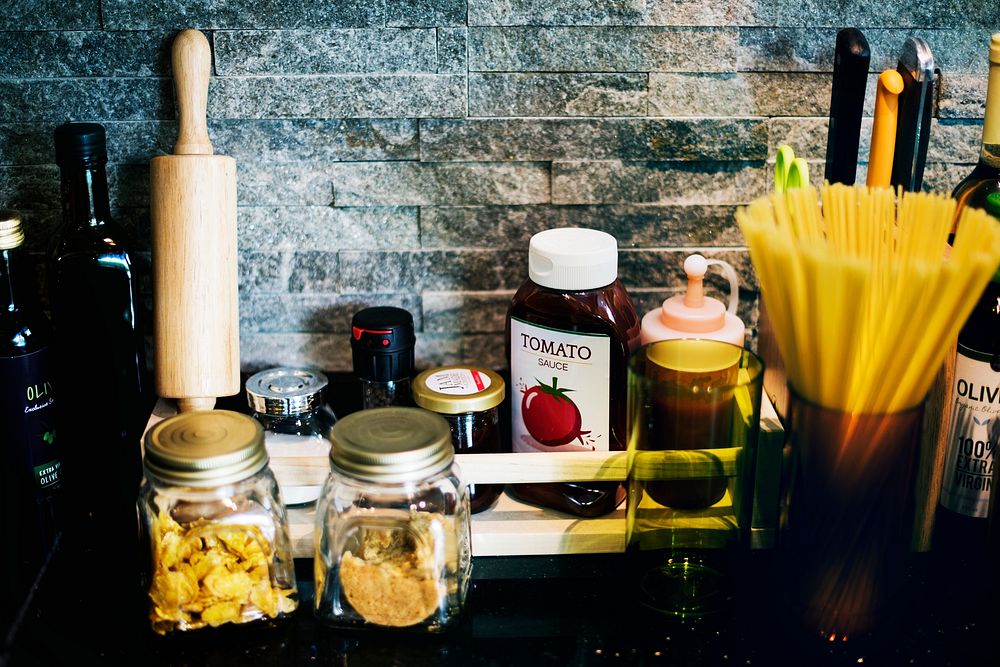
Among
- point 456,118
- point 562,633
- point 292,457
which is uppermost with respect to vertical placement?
point 456,118

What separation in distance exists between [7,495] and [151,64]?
0.40m

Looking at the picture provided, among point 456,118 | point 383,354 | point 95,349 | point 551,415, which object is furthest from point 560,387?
point 95,349

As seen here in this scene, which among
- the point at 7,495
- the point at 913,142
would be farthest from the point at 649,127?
the point at 7,495

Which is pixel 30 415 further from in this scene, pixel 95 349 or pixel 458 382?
pixel 458 382

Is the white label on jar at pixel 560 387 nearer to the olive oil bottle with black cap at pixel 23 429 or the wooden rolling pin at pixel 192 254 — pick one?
the wooden rolling pin at pixel 192 254

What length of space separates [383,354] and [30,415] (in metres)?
0.29

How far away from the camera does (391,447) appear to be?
28.0 inches

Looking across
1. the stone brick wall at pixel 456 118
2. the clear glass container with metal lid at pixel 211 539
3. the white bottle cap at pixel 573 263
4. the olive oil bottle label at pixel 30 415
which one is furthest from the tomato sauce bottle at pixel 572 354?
the olive oil bottle label at pixel 30 415

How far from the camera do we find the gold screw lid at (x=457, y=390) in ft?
2.80

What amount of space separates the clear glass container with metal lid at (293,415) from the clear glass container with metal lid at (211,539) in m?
0.08

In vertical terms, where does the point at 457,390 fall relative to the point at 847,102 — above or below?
below

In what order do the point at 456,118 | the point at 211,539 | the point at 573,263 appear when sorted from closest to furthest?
1. the point at 211,539
2. the point at 573,263
3. the point at 456,118

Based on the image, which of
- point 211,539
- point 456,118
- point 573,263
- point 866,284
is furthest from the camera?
point 456,118

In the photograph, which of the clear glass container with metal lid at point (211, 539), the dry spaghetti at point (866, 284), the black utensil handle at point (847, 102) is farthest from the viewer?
the black utensil handle at point (847, 102)
